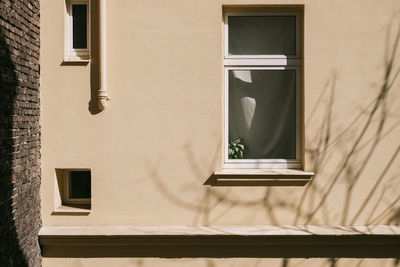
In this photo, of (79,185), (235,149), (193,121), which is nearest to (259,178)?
(235,149)

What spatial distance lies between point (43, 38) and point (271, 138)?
10.0ft

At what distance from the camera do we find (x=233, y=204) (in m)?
4.96

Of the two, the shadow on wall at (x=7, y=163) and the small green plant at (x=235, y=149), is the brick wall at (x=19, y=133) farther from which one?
the small green plant at (x=235, y=149)

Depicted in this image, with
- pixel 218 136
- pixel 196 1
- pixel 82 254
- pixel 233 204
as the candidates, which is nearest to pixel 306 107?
pixel 218 136

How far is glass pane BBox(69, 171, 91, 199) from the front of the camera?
16.9 ft

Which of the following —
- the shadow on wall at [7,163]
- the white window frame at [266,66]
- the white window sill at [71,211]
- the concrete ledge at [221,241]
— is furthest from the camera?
the white window frame at [266,66]

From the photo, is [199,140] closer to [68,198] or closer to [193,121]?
[193,121]

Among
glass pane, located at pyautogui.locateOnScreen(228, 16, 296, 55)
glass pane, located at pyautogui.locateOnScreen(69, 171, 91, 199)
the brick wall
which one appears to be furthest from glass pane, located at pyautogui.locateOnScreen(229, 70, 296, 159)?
the brick wall

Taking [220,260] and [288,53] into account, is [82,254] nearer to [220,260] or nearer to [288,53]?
[220,260]

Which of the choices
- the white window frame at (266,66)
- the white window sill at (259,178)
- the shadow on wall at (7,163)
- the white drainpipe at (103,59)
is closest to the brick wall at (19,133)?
the shadow on wall at (7,163)

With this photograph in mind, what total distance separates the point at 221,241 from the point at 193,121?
147cm

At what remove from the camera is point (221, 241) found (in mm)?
4855

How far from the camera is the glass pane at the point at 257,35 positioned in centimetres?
516

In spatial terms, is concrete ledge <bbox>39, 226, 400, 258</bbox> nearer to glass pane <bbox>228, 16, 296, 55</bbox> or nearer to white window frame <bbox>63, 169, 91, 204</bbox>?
white window frame <bbox>63, 169, 91, 204</bbox>
